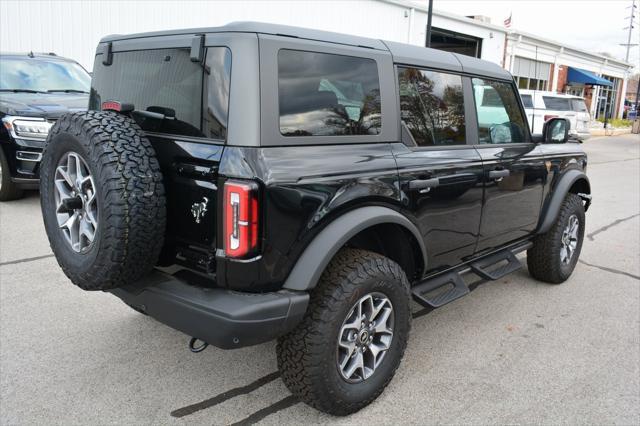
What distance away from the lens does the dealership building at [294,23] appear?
11.5m

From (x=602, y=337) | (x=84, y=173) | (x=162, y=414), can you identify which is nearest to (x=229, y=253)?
(x=84, y=173)

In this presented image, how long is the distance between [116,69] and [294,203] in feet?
4.85

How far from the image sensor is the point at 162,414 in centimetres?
276

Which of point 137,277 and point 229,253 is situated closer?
point 229,253

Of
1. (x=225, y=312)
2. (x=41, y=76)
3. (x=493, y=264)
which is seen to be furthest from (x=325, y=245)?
(x=41, y=76)

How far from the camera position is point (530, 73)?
1230 inches

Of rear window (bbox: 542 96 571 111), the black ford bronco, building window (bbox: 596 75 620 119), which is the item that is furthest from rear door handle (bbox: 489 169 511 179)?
building window (bbox: 596 75 620 119)

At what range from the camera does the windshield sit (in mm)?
7543

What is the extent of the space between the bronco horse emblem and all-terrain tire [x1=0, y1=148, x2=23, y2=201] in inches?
217

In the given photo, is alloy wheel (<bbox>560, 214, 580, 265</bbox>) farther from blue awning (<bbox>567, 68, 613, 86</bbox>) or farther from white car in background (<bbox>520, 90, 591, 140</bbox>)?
blue awning (<bbox>567, 68, 613, 86</bbox>)

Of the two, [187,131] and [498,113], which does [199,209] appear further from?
[498,113]

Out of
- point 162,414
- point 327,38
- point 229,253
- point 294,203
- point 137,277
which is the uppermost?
point 327,38

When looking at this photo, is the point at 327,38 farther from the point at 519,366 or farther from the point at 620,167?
the point at 620,167

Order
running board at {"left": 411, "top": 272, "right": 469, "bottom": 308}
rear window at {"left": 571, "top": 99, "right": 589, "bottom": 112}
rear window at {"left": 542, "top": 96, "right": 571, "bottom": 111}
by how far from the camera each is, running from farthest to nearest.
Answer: rear window at {"left": 571, "top": 99, "right": 589, "bottom": 112}
rear window at {"left": 542, "top": 96, "right": 571, "bottom": 111}
running board at {"left": 411, "top": 272, "right": 469, "bottom": 308}
